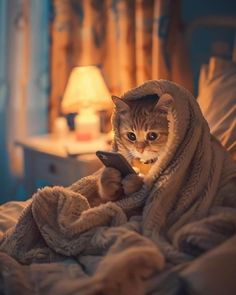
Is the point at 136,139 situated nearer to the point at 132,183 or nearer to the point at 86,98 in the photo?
the point at 132,183

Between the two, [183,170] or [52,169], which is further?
[52,169]

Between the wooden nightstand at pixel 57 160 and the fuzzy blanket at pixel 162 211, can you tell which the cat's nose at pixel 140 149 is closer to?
the fuzzy blanket at pixel 162 211

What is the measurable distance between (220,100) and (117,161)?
56 cm

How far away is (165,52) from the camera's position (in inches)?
83.8

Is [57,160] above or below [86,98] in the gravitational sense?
below

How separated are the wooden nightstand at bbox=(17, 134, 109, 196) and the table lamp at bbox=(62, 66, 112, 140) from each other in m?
0.06

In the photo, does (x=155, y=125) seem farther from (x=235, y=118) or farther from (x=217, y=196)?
(x=235, y=118)

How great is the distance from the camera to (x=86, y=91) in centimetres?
219

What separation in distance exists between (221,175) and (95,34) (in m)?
1.40

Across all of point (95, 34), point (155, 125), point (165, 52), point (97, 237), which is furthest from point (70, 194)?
point (95, 34)

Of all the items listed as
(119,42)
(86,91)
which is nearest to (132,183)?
(86,91)

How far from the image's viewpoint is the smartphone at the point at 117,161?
1.21m

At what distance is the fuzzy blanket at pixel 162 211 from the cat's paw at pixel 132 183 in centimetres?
1

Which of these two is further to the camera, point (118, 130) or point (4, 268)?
point (118, 130)
